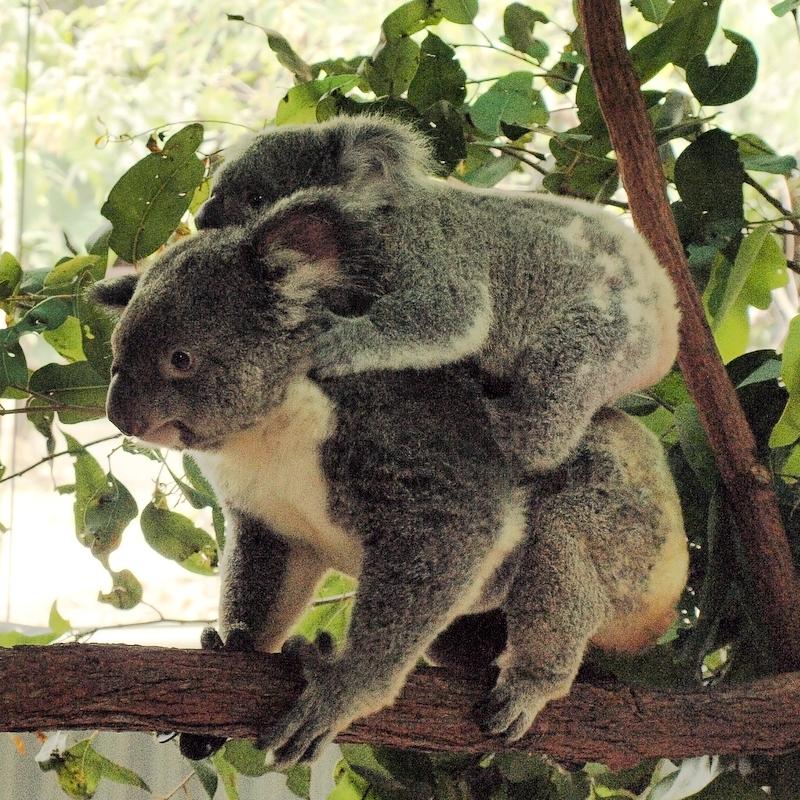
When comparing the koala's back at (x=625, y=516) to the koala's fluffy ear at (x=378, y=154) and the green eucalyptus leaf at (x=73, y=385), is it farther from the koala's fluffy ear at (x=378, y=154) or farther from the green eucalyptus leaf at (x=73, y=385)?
the green eucalyptus leaf at (x=73, y=385)

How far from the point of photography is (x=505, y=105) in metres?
2.55

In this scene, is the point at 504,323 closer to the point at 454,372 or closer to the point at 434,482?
the point at 454,372

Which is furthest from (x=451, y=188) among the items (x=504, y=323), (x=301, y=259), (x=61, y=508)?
(x=61, y=508)

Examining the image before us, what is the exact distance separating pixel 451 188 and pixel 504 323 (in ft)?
1.20

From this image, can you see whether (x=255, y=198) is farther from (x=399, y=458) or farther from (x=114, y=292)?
(x=399, y=458)

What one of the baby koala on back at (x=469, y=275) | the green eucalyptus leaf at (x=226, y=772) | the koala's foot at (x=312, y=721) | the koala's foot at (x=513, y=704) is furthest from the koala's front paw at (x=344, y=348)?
the green eucalyptus leaf at (x=226, y=772)

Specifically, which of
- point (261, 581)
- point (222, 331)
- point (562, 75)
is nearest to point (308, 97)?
point (562, 75)

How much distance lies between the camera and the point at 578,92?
8.11 feet

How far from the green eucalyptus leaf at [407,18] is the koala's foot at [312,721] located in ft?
5.35

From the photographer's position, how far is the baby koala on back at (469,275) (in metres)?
1.90

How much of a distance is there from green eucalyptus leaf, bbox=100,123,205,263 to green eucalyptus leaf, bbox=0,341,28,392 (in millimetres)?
375

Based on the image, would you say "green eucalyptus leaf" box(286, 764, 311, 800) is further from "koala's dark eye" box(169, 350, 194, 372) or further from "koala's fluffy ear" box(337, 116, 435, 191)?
"koala's fluffy ear" box(337, 116, 435, 191)

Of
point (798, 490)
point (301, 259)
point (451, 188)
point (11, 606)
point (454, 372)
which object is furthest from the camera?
point (11, 606)

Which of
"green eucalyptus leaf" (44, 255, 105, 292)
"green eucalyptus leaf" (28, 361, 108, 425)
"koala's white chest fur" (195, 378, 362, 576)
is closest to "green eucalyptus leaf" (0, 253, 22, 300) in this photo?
"green eucalyptus leaf" (44, 255, 105, 292)
